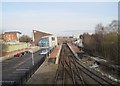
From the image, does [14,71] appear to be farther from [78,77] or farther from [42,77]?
[78,77]

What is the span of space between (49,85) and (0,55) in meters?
26.5

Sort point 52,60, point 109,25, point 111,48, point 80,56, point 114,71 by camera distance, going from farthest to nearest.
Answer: point 109,25, point 80,56, point 52,60, point 111,48, point 114,71

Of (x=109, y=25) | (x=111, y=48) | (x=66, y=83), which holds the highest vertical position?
(x=109, y=25)

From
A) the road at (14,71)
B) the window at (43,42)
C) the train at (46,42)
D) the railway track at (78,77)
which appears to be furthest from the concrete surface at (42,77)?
the window at (43,42)

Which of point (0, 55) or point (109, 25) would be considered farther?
point (109, 25)

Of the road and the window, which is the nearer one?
the road

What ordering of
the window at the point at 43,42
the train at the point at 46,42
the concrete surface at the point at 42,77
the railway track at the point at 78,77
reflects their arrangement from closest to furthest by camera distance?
1. the railway track at the point at 78,77
2. the concrete surface at the point at 42,77
3. the train at the point at 46,42
4. the window at the point at 43,42

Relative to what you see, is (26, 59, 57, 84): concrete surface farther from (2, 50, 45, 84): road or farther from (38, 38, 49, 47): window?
(38, 38, 49, 47): window

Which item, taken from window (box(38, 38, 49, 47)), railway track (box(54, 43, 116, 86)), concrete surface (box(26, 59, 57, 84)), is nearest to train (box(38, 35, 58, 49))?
window (box(38, 38, 49, 47))

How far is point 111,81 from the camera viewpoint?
16531 mm

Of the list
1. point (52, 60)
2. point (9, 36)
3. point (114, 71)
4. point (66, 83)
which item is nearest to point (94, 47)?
point (52, 60)

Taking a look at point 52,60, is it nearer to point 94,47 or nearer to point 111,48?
point 111,48

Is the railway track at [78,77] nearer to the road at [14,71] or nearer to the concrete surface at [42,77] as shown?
the concrete surface at [42,77]

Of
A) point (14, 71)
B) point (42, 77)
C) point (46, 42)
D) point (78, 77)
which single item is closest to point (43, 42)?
point (46, 42)
